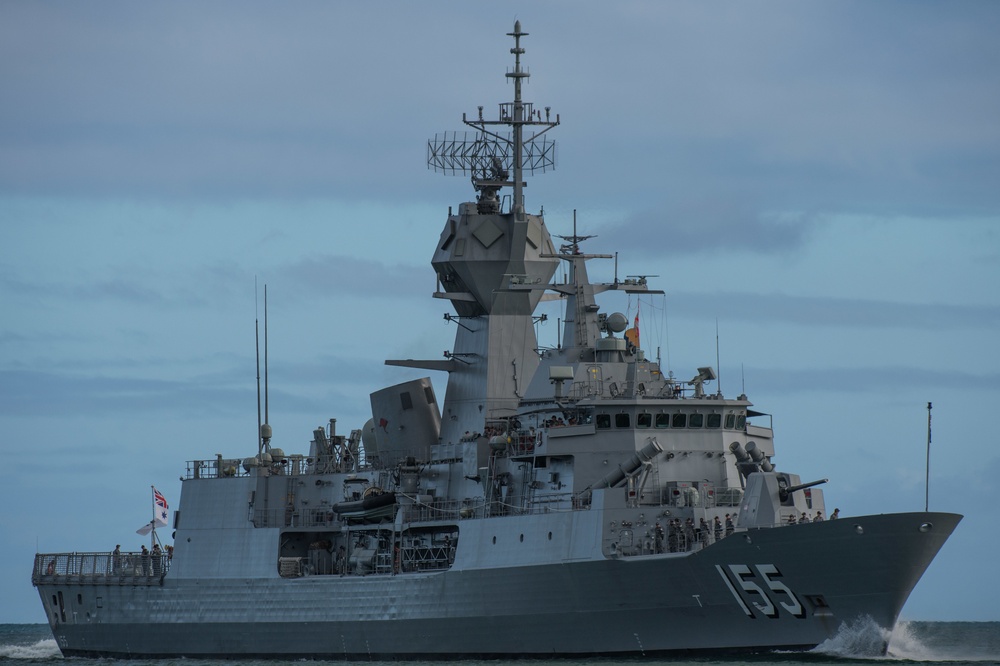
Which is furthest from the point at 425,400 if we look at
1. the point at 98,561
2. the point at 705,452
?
the point at 98,561

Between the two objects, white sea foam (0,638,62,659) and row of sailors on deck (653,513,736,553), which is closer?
row of sailors on deck (653,513,736,553)

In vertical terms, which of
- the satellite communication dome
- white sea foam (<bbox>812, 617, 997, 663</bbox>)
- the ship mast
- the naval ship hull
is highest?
the ship mast

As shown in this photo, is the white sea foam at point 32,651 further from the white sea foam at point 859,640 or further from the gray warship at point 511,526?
the white sea foam at point 859,640

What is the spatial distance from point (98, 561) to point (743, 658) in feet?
78.1

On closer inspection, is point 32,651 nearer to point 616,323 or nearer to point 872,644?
point 616,323

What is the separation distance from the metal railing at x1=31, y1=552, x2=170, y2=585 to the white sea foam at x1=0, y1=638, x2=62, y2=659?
261cm

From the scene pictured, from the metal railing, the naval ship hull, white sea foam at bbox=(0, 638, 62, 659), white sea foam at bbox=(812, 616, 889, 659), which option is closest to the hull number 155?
the naval ship hull

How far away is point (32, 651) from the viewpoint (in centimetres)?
5819

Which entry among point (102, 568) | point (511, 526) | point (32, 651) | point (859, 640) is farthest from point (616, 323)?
point (32, 651)

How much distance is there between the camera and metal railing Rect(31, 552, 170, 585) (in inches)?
1937

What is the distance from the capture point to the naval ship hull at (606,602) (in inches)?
1337

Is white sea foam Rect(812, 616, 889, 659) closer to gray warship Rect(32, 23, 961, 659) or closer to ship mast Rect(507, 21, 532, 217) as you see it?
gray warship Rect(32, 23, 961, 659)

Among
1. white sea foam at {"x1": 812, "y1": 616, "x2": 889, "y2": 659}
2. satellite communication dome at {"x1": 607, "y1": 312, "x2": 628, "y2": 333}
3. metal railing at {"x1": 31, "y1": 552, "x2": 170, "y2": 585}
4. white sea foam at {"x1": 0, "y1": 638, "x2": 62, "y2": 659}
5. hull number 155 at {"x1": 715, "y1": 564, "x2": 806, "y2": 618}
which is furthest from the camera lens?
white sea foam at {"x1": 0, "y1": 638, "x2": 62, "y2": 659}

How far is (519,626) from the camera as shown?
38.3 metres
